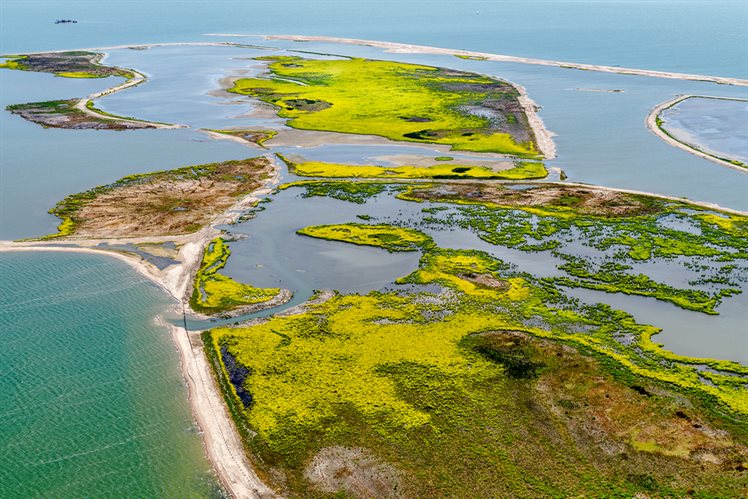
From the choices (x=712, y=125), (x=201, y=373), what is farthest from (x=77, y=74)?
(x=712, y=125)

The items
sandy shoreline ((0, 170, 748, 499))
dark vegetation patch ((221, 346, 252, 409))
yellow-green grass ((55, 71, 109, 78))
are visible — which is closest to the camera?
sandy shoreline ((0, 170, 748, 499))

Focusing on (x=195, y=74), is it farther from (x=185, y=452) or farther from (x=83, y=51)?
(x=185, y=452)

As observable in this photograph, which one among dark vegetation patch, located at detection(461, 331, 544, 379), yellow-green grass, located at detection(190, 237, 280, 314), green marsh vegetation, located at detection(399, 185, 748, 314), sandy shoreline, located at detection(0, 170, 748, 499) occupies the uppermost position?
green marsh vegetation, located at detection(399, 185, 748, 314)

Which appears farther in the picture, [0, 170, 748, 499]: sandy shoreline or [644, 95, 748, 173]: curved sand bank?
[644, 95, 748, 173]: curved sand bank

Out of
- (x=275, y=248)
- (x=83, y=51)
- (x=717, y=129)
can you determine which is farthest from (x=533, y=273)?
(x=83, y=51)

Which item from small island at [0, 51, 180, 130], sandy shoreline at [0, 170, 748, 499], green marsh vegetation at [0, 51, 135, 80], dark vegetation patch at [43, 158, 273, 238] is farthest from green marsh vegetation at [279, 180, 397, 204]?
green marsh vegetation at [0, 51, 135, 80]

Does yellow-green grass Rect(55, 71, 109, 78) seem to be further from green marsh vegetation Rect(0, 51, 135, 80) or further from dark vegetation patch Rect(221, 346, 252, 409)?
dark vegetation patch Rect(221, 346, 252, 409)
